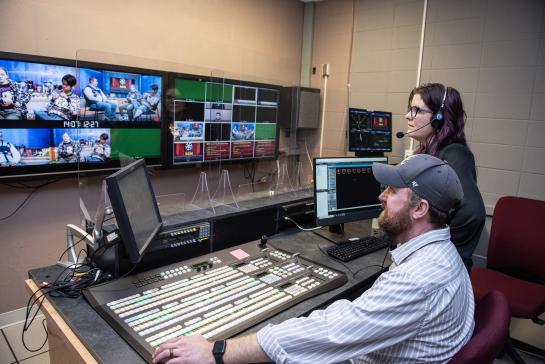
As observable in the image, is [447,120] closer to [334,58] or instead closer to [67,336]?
[67,336]

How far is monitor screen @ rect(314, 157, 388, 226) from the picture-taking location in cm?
190

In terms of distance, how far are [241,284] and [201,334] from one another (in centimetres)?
33

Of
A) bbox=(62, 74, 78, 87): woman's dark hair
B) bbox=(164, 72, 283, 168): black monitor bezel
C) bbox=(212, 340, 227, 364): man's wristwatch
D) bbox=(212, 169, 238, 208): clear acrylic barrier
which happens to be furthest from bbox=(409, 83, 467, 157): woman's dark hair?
bbox=(62, 74, 78, 87): woman's dark hair

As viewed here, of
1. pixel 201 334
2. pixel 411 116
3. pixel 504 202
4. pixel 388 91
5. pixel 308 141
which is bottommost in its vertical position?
pixel 201 334

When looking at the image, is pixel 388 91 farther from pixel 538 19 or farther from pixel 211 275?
pixel 211 275

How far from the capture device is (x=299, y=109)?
2.95 meters

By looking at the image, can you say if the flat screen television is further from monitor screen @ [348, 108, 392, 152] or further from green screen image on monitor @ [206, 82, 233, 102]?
monitor screen @ [348, 108, 392, 152]

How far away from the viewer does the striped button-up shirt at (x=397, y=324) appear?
35.8 inches

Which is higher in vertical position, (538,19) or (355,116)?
(538,19)

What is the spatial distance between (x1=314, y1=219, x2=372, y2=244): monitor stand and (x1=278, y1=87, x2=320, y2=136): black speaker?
35.5 inches

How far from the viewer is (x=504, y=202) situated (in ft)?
8.38

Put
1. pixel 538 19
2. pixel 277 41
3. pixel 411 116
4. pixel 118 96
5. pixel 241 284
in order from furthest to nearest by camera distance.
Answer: pixel 277 41 < pixel 538 19 < pixel 118 96 < pixel 411 116 < pixel 241 284

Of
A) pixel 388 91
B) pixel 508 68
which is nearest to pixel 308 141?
pixel 388 91
